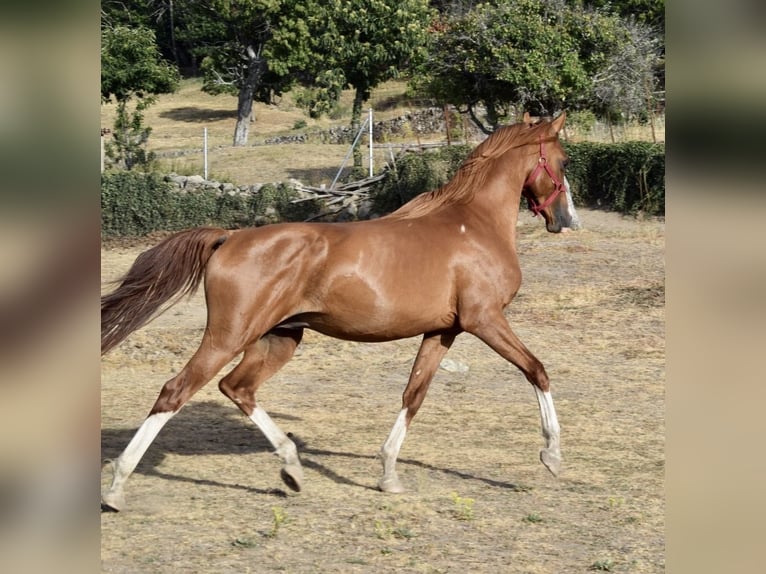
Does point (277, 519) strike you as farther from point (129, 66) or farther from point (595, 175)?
point (129, 66)

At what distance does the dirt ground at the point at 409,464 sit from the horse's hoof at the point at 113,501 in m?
0.05

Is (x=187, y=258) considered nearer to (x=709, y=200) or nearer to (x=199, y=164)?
(x=709, y=200)

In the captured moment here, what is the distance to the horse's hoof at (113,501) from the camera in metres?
5.14

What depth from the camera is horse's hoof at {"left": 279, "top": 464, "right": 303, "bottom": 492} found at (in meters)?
5.52

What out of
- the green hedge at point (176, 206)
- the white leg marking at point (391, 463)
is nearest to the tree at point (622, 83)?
the green hedge at point (176, 206)

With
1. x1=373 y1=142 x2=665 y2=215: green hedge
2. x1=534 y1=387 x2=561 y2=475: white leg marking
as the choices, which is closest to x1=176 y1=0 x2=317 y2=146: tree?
x1=373 y1=142 x2=665 y2=215: green hedge

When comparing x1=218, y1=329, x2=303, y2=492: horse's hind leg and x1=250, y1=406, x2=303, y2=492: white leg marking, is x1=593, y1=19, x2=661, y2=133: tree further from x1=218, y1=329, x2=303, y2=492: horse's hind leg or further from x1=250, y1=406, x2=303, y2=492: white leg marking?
x1=250, y1=406, x2=303, y2=492: white leg marking

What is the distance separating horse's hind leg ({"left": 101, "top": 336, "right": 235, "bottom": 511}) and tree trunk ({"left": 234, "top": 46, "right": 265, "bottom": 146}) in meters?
29.6

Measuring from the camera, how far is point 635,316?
11.2 metres

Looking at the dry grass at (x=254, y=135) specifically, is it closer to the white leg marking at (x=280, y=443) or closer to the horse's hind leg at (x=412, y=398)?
the horse's hind leg at (x=412, y=398)

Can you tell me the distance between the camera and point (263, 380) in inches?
231

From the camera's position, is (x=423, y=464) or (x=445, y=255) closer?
(x=445, y=255)

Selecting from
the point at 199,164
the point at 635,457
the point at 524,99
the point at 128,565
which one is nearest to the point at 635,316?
the point at 635,457

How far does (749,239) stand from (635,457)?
19.2ft
